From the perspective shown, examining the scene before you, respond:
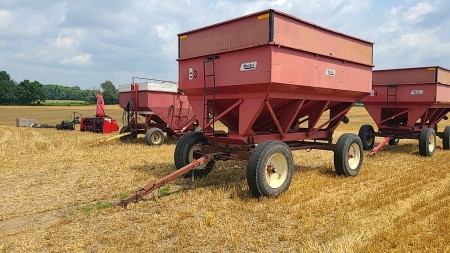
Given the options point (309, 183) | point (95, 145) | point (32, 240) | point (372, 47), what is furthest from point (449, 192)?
point (95, 145)

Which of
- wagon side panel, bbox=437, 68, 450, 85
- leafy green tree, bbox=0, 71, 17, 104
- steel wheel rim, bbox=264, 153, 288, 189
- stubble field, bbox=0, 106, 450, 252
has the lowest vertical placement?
stubble field, bbox=0, 106, 450, 252

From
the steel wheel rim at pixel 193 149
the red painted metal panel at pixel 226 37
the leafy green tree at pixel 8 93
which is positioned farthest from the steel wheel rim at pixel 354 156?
the leafy green tree at pixel 8 93

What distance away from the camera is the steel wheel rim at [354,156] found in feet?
24.0

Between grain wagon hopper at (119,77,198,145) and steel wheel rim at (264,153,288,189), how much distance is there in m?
7.18

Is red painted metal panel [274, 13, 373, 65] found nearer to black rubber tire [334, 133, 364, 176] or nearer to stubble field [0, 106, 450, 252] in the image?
black rubber tire [334, 133, 364, 176]

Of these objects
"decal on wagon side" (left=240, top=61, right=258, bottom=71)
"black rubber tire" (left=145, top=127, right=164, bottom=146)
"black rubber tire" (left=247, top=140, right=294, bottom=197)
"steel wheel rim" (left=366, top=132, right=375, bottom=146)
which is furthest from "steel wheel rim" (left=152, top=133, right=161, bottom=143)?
"black rubber tire" (left=247, top=140, right=294, bottom=197)

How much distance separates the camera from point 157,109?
12.7 m

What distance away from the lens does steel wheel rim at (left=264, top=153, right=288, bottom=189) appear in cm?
559

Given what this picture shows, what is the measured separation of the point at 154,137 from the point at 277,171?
7.35 metres

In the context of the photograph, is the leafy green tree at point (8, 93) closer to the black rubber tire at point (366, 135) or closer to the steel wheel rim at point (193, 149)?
the black rubber tire at point (366, 135)

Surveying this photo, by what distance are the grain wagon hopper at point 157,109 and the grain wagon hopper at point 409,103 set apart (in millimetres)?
6118

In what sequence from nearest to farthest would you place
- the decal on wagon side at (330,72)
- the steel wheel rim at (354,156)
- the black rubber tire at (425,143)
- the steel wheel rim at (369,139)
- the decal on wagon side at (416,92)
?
1. the decal on wagon side at (330,72)
2. the steel wheel rim at (354,156)
3. the black rubber tire at (425,143)
4. the decal on wagon side at (416,92)
5. the steel wheel rim at (369,139)

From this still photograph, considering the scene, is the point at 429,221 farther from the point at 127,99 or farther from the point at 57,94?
the point at 57,94

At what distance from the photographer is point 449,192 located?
5.62 meters
